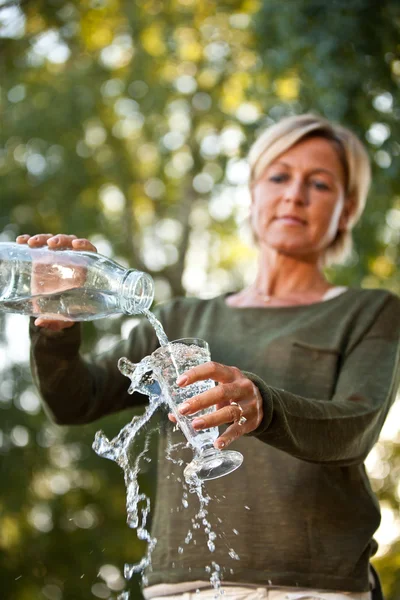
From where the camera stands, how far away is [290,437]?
1876 mm

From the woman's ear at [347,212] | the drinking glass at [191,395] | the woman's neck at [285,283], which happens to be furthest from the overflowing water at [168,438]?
the woman's ear at [347,212]

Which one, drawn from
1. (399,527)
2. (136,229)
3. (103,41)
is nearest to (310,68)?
(399,527)

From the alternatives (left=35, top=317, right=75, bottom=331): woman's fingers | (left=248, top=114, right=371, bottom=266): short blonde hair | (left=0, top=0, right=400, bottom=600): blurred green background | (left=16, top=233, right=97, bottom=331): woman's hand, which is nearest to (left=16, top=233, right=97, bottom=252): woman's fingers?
(left=16, top=233, right=97, bottom=331): woman's hand

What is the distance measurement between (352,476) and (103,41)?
18.8ft

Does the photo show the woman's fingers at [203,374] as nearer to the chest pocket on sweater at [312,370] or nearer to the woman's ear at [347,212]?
the chest pocket on sweater at [312,370]

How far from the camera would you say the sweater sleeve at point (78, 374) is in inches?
92.0

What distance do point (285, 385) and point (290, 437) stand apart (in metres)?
0.48

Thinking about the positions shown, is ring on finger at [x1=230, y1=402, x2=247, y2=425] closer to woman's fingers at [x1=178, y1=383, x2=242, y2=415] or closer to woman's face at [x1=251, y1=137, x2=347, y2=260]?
woman's fingers at [x1=178, y1=383, x2=242, y2=415]

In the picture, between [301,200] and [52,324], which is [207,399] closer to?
[52,324]

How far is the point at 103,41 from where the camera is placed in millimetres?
7336

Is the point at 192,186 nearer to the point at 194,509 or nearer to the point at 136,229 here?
the point at 136,229

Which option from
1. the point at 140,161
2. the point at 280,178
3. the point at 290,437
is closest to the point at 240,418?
the point at 290,437

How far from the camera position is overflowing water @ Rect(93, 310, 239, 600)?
1795mm

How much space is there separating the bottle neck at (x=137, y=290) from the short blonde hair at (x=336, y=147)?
0.81 m
